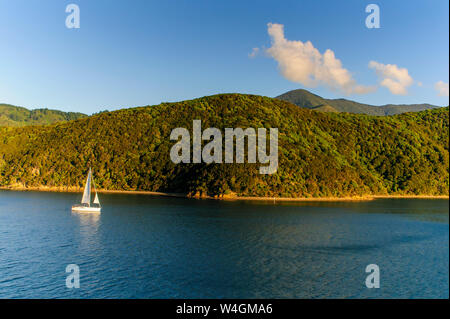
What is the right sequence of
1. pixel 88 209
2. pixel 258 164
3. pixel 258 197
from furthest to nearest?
pixel 258 164
pixel 258 197
pixel 88 209

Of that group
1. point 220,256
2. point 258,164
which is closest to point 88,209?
point 220,256

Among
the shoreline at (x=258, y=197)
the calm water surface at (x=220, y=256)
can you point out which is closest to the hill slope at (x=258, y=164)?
the shoreline at (x=258, y=197)

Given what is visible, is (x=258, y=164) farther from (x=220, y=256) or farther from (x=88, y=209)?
(x=220, y=256)

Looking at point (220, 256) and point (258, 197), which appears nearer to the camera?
point (220, 256)

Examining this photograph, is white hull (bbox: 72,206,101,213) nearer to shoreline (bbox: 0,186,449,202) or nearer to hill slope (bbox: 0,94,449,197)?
shoreline (bbox: 0,186,449,202)

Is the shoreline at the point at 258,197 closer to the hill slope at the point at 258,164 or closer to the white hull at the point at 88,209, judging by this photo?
the hill slope at the point at 258,164

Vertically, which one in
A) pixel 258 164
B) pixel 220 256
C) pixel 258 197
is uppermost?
pixel 258 164
